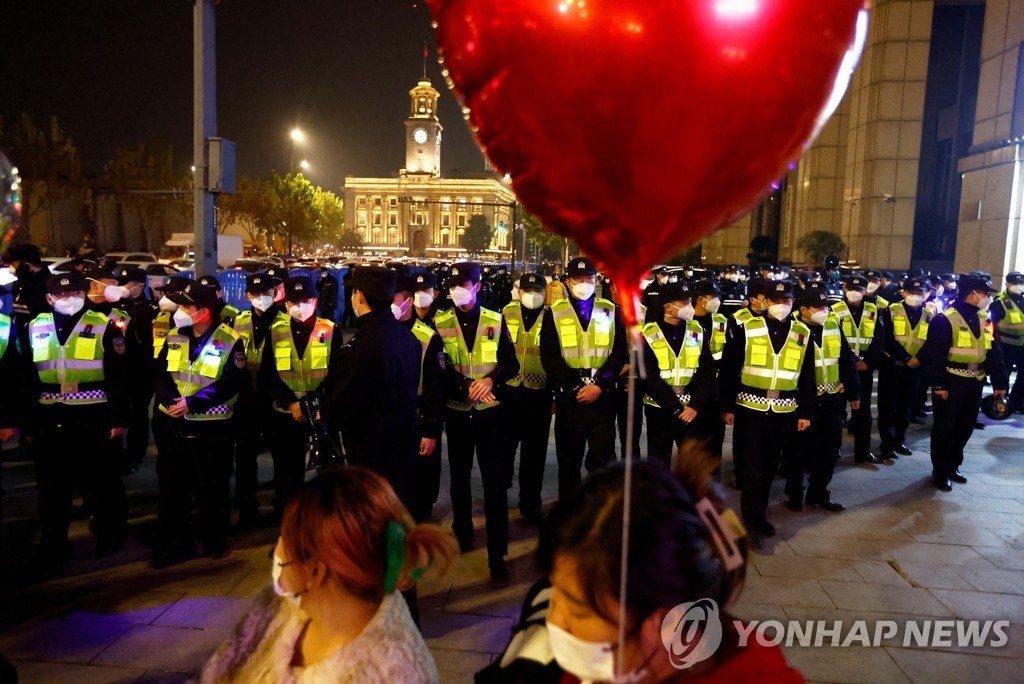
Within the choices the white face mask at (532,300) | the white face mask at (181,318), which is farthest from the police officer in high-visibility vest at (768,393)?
the white face mask at (181,318)

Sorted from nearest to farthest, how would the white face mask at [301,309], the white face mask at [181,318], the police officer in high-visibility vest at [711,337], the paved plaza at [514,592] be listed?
the paved plaza at [514,592] → the white face mask at [181,318] → the white face mask at [301,309] → the police officer in high-visibility vest at [711,337]

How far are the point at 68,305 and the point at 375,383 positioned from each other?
2963 mm

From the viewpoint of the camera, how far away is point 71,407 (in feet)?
16.6

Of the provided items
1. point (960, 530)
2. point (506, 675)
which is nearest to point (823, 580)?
point (960, 530)

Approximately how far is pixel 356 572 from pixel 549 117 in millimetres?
1208

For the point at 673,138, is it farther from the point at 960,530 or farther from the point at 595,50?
the point at 960,530

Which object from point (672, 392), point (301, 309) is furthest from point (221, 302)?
point (672, 392)

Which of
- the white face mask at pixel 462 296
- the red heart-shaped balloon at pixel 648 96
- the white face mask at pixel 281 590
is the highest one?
the red heart-shaped balloon at pixel 648 96

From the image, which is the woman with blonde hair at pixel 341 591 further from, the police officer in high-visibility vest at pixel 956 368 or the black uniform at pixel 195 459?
the police officer in high-visibility vest at pixel 956 368

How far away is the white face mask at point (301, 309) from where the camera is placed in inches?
220

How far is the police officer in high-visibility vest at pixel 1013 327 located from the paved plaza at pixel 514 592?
16.3 feet

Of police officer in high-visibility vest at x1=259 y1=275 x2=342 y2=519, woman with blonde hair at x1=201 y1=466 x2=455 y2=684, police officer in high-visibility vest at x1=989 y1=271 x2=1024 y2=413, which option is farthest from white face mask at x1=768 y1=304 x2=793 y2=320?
police officer in high-visibility vest at x1=989 y1=271 x2=1024 y2=413

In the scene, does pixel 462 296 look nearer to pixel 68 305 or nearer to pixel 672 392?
pixel 672 392

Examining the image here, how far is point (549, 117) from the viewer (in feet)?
4.52
